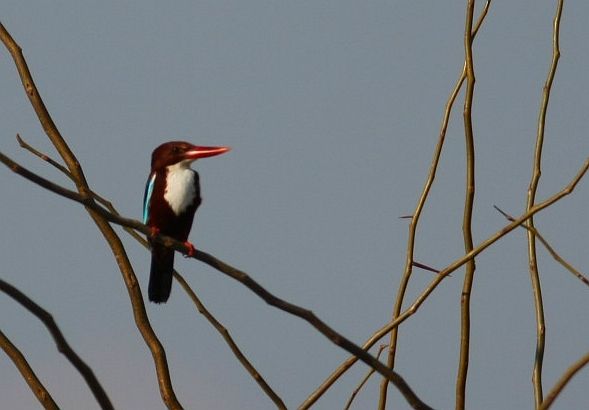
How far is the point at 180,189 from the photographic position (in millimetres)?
6898

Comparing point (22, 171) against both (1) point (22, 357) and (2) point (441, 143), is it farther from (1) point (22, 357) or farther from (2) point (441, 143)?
(2) point (441, 143)

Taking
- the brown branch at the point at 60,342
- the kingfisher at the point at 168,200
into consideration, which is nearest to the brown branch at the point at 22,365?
the brown branch at the point at 60,342

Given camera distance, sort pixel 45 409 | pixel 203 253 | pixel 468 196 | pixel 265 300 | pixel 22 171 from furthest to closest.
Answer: pixel 468 196 < pixel 45 409 < pixel 203 253 < pixel 265 300 < pixel 22 171

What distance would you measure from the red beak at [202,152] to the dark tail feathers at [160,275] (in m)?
0.60

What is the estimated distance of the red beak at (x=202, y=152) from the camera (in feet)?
21.3

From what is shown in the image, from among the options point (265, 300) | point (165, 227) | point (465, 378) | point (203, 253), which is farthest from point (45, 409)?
point (165, 227)

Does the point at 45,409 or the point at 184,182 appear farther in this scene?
the point at 184,182

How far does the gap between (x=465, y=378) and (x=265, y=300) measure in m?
1.03

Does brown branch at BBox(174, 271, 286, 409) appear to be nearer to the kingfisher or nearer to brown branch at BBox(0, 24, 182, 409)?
brown branch at BBox(0, 24, 182, 409)

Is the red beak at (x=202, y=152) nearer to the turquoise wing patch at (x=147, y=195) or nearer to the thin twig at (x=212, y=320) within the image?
the turquoise wing patch at (x=147, y=195)

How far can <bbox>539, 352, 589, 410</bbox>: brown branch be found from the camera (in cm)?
238

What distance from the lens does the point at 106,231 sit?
13.6ft

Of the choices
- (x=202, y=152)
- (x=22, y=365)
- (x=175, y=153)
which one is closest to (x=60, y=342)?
(x=22, y=365)

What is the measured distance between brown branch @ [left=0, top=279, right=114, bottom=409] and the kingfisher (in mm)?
4360
